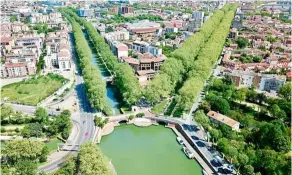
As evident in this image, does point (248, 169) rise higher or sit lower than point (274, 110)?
lower

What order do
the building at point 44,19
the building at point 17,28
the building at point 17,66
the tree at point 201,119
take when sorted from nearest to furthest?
1. the tree at point 201,119
2. the building at point 17,66
3. the building at point 17,28
4. the building at point 44,19

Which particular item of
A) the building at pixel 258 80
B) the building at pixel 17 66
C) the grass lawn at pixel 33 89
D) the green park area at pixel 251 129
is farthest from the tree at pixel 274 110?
the building at pixel 17 66

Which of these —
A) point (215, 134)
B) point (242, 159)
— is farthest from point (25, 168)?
point (242, 159)

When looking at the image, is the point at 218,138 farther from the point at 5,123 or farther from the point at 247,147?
the point at 5,123

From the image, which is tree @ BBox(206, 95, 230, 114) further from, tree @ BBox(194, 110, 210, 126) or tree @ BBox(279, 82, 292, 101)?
tree @ BBox(279, 82, 292, 101)

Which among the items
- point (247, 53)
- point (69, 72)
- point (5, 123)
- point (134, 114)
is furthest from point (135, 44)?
point (5, 123)

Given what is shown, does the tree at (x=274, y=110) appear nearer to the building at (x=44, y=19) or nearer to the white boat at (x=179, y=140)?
the white boat at (x=179, y=140)

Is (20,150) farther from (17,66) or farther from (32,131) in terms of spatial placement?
(17,66)
